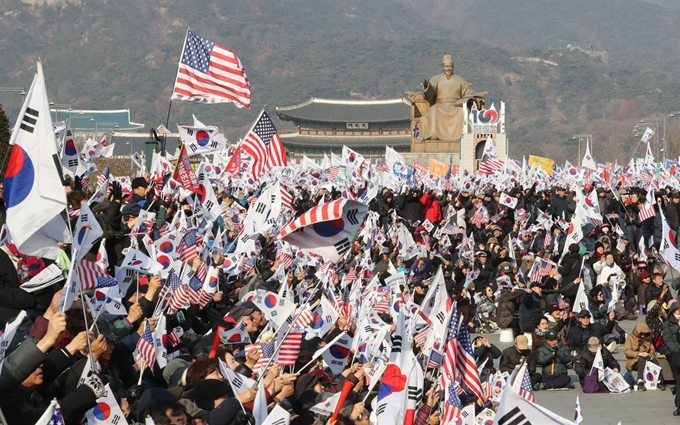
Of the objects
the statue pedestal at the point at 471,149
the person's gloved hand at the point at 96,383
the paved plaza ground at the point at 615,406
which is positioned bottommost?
the statue pedestal at the point at 471,149

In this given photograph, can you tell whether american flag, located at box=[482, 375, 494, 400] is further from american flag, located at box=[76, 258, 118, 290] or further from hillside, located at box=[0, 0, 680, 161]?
hillside, located at box=[0, 0, 680, 161]

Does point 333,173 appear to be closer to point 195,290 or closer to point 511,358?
point 511,358

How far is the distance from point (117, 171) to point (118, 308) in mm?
46117

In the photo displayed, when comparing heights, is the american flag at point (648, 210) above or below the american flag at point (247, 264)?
below

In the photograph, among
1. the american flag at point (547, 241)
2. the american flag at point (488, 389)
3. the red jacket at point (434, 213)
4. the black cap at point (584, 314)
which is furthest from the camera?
the red jacket at point (434, 213)

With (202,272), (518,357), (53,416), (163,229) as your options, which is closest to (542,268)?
(518,357)

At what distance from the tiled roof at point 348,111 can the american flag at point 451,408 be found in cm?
7148

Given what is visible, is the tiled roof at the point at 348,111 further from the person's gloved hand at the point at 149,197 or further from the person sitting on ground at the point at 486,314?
the person's gloved hand at the point at 149,197

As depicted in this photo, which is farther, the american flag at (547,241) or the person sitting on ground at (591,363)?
the american flag at (547,241)

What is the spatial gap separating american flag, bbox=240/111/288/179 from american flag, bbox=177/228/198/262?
13.5 feet

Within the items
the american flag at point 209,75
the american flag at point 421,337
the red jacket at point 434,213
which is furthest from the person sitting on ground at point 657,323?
the red jacket at point 434,213

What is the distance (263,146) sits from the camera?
672 inches

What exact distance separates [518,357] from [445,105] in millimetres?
38640

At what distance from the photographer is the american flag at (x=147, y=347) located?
28.8 feet
